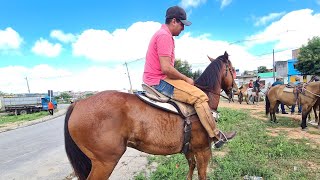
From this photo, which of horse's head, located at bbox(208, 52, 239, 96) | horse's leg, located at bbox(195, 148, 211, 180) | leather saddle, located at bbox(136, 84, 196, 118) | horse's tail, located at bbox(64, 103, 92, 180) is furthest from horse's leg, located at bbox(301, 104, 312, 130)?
horse's tail, located at bbox(64, 103, 92, 180)

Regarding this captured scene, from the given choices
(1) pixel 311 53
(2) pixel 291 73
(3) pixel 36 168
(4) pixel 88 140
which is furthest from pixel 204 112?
(2) pixel 291 73

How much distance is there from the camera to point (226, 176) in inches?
186

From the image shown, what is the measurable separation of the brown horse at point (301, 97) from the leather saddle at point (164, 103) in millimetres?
8513

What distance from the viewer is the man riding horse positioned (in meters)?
3.64

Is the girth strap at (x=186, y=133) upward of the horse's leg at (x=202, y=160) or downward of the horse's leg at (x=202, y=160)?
upward

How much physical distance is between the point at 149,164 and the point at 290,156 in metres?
3.22

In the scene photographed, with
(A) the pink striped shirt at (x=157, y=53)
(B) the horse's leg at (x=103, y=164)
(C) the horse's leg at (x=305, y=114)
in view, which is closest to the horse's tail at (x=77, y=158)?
(B) the horse's leg at (x=103, y=164)

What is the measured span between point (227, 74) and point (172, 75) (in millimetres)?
1160

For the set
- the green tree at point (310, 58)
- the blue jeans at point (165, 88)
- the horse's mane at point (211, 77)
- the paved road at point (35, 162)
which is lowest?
the paved road at point (35, 162)

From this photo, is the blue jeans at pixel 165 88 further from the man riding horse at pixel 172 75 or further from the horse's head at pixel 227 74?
the horse's head at pixel 227 74

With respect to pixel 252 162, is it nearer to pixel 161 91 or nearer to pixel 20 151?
pixel 161 91

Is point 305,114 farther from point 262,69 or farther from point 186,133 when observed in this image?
point 262,69

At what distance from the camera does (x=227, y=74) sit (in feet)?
14.5

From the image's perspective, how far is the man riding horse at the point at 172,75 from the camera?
3.64 meters
